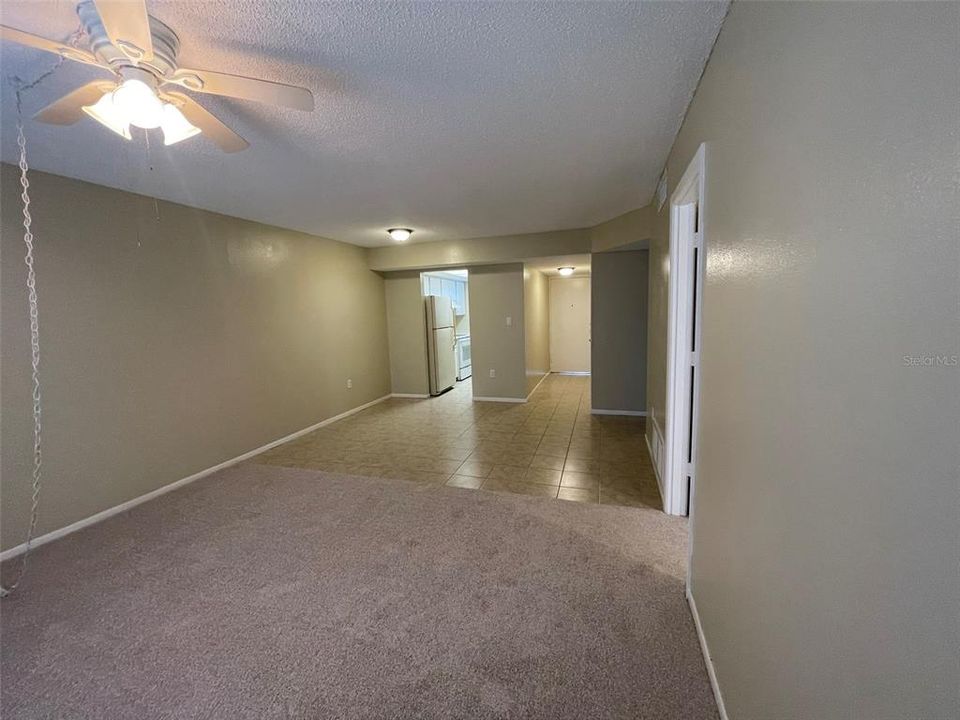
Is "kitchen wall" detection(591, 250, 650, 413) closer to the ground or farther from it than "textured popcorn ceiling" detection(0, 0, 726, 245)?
closer to the ground

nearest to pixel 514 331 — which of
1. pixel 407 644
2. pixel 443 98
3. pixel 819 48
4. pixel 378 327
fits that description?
pixel 378 327

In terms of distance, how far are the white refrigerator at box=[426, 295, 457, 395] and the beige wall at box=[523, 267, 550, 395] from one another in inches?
60.2

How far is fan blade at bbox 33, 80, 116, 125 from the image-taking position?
4.37 ft

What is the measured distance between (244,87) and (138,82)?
1.08 ft

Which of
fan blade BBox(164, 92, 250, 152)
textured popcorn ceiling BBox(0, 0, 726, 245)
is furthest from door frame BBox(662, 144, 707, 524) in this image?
fan blade BBox(164, 92, 250, 152)

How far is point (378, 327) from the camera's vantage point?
6.02 meters

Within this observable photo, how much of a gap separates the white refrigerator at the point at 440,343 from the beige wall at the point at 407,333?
0.10m

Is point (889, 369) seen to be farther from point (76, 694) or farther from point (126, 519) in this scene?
point (126, 519)

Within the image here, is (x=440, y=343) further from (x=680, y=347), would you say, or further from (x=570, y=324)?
(x=680, y=347)

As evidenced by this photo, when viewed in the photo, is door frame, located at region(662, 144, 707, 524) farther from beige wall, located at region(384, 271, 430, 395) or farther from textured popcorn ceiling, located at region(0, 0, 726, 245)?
beige wall, located at region(384, 271, 430, 395)

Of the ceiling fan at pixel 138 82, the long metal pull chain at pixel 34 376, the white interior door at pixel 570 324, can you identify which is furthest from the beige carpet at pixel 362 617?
the white interior door at pixel 570 324

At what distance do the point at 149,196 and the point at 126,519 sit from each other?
2.44 m

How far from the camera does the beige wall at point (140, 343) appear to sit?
7.64 ft

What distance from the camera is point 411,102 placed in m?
1.72
